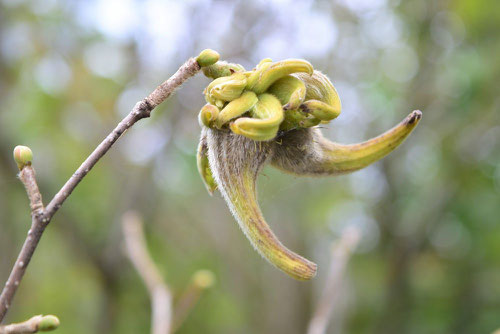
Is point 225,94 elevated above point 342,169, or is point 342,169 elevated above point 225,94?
point 225,94

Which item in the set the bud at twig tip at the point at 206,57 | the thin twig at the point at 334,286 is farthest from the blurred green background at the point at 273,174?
the bud at twig tip at the point at 206,57

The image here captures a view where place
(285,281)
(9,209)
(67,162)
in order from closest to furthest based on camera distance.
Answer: (9,209) → (67,162) → (285,281)

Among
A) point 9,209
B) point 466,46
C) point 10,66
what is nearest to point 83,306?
point 9,209

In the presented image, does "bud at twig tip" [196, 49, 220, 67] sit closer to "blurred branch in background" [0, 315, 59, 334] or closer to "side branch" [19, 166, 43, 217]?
"side branch" [19, 166, 43, 217]

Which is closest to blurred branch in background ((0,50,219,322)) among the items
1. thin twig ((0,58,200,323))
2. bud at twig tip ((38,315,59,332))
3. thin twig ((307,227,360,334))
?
thin twig ((0,58,200,323))

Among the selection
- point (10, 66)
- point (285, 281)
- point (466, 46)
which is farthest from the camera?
point (285, 281)

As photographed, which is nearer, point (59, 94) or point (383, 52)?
point (383, 52)

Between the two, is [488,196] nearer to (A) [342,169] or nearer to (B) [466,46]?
(B) [466,46]
